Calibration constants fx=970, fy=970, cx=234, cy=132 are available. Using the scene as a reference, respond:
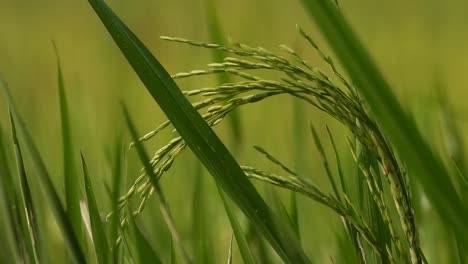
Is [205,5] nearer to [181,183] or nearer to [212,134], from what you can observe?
[212,134]

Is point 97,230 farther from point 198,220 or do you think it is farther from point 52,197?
point 198,220

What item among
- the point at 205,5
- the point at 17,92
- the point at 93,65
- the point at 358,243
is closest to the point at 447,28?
the point at 93,65

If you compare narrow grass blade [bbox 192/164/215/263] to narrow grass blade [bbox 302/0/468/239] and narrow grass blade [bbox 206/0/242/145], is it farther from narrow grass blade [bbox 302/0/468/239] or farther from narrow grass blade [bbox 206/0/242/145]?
narrow grass blade [bbox 302/0/468/239]

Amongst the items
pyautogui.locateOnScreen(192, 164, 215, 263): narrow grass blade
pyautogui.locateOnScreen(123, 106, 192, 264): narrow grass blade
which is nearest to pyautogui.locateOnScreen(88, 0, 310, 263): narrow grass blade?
pyautogui.locateOnScreen(123, 106, 192, 264): narrow grass blade

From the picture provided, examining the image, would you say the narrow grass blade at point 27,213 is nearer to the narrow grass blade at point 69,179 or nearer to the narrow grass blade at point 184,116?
the narrow grass blade at point 69,179

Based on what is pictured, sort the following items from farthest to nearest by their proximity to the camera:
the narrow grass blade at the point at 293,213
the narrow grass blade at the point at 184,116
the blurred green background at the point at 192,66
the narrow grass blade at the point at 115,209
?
the blurred green background at the point at 192,66 → the narrow grass blade at the point at 293,213 → the narrow grass blade at the point at 115,209 → the narrow grass blade at the point at 184,116

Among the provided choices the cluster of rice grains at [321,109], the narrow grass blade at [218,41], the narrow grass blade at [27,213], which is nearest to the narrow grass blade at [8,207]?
the narrow grass blade at [27,213]
